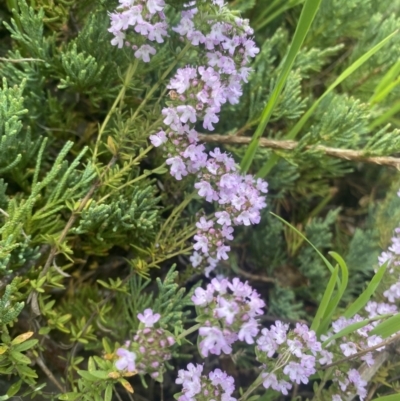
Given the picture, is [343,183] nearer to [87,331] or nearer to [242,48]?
[242,48]

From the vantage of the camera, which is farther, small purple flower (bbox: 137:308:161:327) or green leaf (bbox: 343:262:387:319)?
green leaf (bbox: 343:262:387:319)

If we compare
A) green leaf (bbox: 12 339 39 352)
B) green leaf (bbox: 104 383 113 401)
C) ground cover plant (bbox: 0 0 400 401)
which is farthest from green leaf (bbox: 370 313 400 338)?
green leaf (bbox: 12 339 39 352)

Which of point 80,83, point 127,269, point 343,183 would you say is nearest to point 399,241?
point 343,183

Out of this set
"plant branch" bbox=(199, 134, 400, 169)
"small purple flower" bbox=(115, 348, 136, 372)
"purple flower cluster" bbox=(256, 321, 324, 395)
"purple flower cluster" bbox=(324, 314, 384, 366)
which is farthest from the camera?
"plant branch" bbox=(199, 134, 400, 169)

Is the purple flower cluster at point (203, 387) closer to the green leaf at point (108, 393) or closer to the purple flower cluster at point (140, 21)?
the green leaf at point (108, 393)

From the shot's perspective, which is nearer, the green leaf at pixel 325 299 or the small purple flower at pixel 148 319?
the small purple flower at pixel 148 319

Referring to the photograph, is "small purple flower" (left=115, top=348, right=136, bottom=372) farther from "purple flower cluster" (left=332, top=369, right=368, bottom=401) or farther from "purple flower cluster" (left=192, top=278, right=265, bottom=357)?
"purple flower cluster" (left=332, top=369, right=368, bottom=401)

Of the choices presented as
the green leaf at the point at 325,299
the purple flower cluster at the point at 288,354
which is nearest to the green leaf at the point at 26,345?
the purple flower cluster at the point at 288,354
